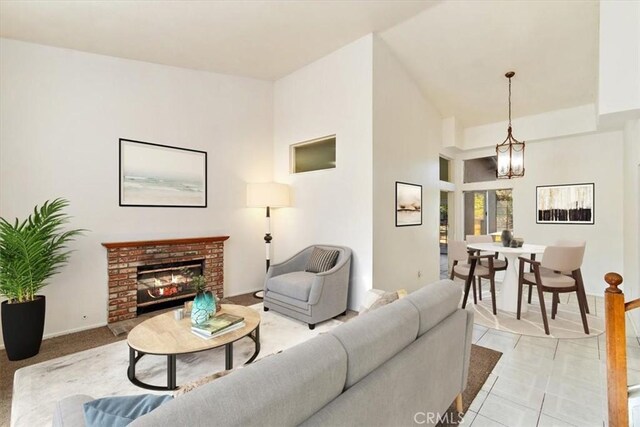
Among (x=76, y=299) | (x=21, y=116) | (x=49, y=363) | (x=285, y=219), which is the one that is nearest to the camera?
(x=49, y=363)

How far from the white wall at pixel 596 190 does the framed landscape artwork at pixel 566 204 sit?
0.23 ft

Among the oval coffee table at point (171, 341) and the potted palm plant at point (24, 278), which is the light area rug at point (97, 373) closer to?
the oval coffee table at point (171, 341)

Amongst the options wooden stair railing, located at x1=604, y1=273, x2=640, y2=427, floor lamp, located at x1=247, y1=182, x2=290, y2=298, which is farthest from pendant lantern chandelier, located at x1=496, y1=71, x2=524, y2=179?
floor lamp, located at x1=247, y1=182, x2=290, y2=298

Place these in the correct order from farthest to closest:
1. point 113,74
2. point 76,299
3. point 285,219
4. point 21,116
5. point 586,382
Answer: point 285,219 < point 113,74 < point 76,299 < point 21,116 < point 586,382

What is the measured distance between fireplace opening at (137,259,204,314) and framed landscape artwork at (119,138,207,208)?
2.75ft

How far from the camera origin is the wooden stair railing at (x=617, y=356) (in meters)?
1.21

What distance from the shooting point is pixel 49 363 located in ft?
8.46

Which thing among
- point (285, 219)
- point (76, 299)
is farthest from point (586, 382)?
point (76, 299)

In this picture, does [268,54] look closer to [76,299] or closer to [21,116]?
[21,116]

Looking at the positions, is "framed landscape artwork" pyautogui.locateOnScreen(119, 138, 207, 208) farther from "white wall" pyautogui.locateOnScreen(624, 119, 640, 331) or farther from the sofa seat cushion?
"white wall" pyautogui.locateOnScreen(624, 119, 640, 331)

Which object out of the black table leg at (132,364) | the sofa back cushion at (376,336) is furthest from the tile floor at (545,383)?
the black table leg at (132,364)

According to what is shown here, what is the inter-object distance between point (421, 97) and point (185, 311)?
4715 mm

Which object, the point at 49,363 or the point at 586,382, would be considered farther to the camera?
the point at 49,363

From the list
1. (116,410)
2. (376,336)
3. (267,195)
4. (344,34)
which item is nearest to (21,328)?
(116,410)
